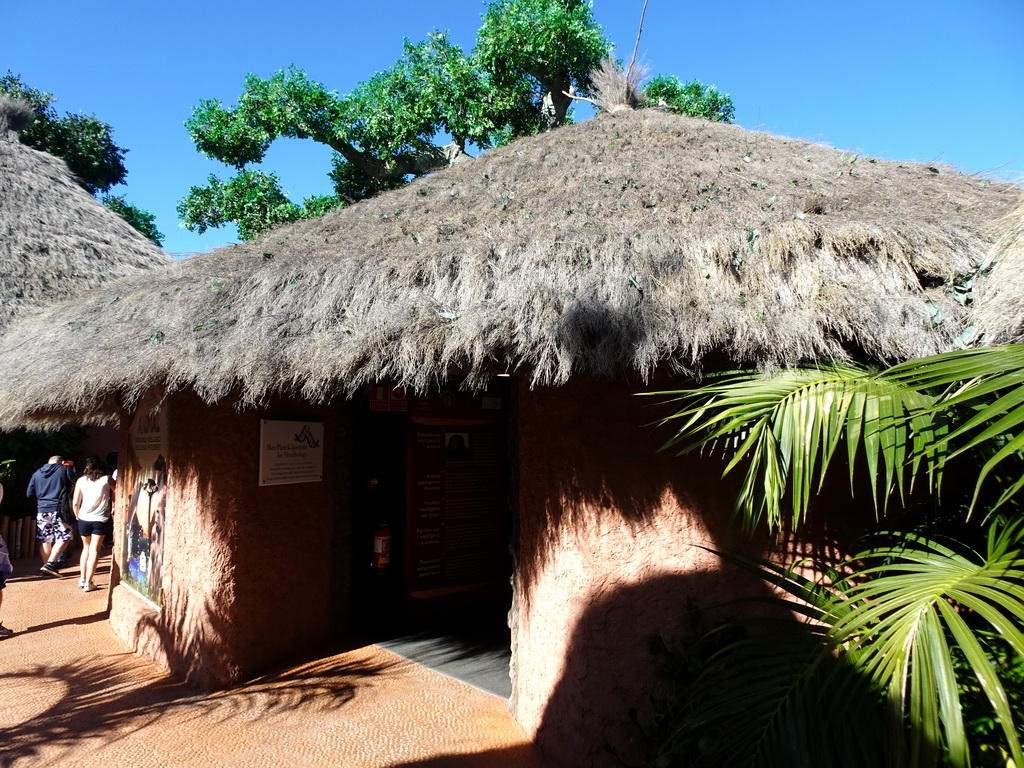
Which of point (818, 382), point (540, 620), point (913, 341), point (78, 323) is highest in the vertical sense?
point (78, 323)

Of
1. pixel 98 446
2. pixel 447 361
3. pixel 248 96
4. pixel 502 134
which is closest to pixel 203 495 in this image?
pixel 447 361

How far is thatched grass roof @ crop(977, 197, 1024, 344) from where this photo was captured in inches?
107

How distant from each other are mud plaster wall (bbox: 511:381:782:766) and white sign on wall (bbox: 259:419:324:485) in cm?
221

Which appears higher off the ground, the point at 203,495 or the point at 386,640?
the point at 203,495

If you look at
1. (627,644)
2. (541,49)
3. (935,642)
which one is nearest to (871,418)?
(935,642)

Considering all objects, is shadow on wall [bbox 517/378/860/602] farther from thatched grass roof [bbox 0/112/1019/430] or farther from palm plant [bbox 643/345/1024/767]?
palm plant [bbox 643/345/1024/767]

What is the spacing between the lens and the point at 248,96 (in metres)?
15.5

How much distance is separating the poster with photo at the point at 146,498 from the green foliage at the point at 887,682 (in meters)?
4.37

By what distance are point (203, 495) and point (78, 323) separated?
2.11 meters

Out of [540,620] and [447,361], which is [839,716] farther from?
[447,361]

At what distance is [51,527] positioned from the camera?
8.23 metres

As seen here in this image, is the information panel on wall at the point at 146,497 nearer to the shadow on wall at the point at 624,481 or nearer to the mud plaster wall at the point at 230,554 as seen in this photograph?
the mud plaster wall at the point at 230,554

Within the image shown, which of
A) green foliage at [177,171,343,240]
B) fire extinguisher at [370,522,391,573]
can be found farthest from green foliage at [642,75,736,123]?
fire extinguisher at [370,522,391,573]

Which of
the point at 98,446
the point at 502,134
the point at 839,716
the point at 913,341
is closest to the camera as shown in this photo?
the point at 839,716
